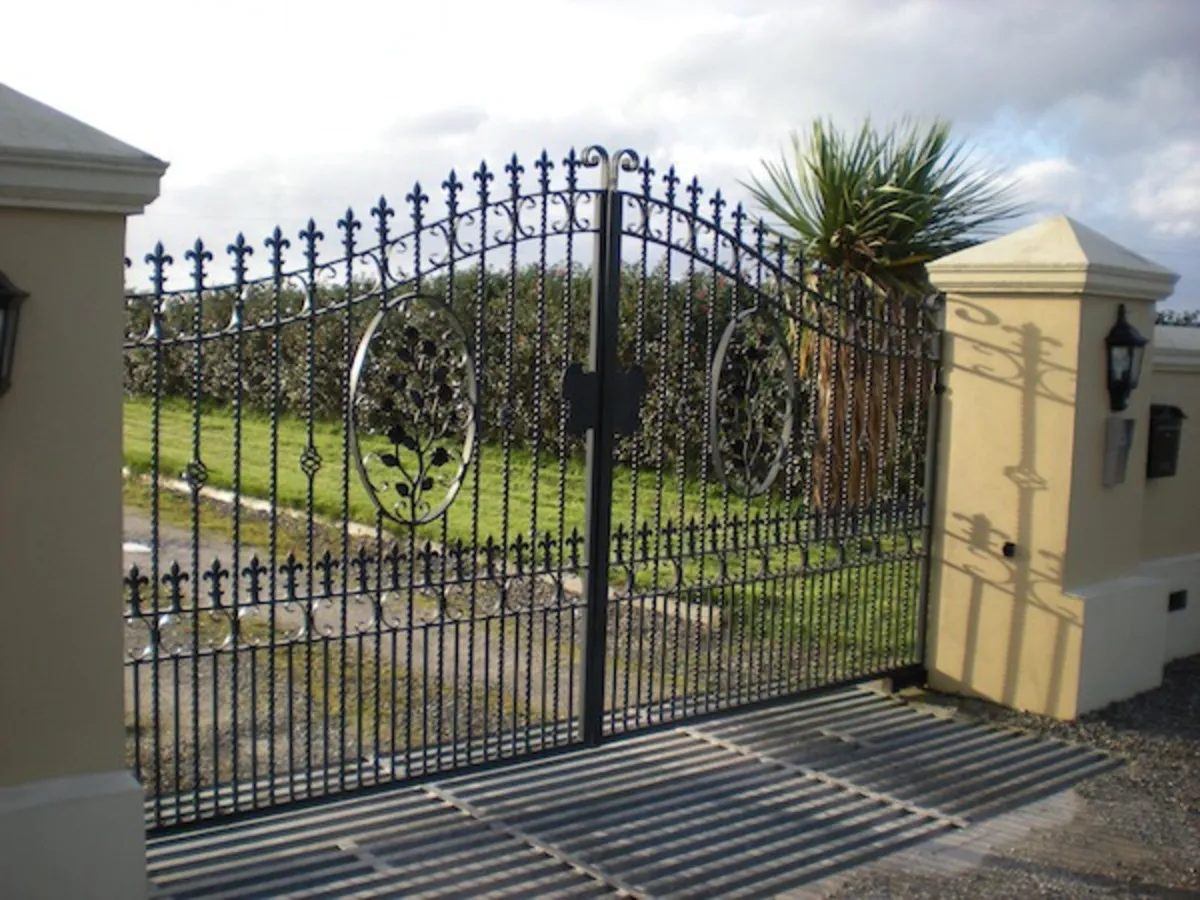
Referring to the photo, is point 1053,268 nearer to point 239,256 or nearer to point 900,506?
point 900,506

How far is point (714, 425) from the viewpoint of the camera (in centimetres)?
632

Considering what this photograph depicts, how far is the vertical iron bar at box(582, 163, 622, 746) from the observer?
575 cm

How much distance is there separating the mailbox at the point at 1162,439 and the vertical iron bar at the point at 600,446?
12.7ft

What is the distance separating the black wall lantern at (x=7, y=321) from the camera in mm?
3787

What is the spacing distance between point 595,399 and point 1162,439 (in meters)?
4.06

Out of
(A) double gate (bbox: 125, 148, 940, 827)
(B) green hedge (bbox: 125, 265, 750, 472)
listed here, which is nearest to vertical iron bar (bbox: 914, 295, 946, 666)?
(A) double gate (bbox: 125, 148, 940, 827)

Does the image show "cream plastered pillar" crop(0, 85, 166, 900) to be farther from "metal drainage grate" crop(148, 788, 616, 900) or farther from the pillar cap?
the pillar cap

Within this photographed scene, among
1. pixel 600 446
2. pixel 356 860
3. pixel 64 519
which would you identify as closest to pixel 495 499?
pixel 600 446

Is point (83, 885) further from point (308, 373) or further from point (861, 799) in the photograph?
point (861, 799)

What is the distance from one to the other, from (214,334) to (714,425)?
2552mm

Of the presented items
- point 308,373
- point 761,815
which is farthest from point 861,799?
point 308,373

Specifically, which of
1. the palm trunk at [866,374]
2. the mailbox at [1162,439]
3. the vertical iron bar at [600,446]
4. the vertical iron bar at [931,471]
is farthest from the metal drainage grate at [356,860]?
the mailbox at [1162,439]

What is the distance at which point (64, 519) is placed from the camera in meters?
4.03

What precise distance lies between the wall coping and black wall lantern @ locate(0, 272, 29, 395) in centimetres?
27
